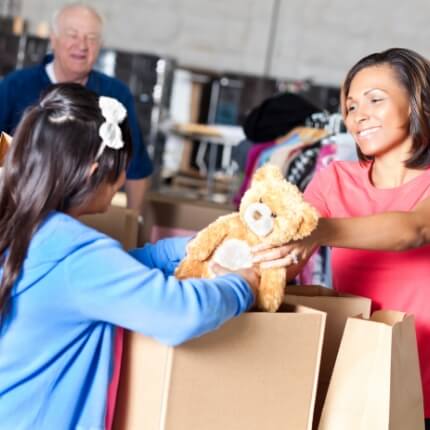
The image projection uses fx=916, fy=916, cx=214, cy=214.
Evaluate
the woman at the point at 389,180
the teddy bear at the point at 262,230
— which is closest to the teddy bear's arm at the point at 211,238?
the teddy bear at the point at 262,230

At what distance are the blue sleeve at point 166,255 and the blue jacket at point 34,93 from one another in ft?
4.79

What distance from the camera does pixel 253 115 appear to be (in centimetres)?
400

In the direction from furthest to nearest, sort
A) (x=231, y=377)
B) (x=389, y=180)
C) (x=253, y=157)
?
(x=253, y=157) < (x=389, y=180) < (x=231, y=377)

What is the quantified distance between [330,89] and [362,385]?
5851 mm

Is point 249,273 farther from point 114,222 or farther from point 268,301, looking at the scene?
point 114,222

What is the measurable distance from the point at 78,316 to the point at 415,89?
2.69 ft

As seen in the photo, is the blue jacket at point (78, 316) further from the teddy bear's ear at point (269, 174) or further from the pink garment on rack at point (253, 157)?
the pink garment on rack at point (253, 157)

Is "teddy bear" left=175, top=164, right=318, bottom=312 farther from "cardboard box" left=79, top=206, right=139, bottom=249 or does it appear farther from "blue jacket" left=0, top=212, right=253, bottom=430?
"cardboard box" left=79, top=206, right=139, bottom=249

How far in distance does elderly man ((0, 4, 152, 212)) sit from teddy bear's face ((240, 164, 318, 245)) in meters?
1.89

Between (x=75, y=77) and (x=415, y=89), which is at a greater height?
(x=415, y=89)

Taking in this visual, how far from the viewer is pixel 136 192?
3475 millimetres

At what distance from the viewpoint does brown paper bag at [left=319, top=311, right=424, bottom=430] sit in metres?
1.41

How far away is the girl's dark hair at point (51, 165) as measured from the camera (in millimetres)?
1344

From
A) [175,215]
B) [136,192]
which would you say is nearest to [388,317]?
[175,215]
